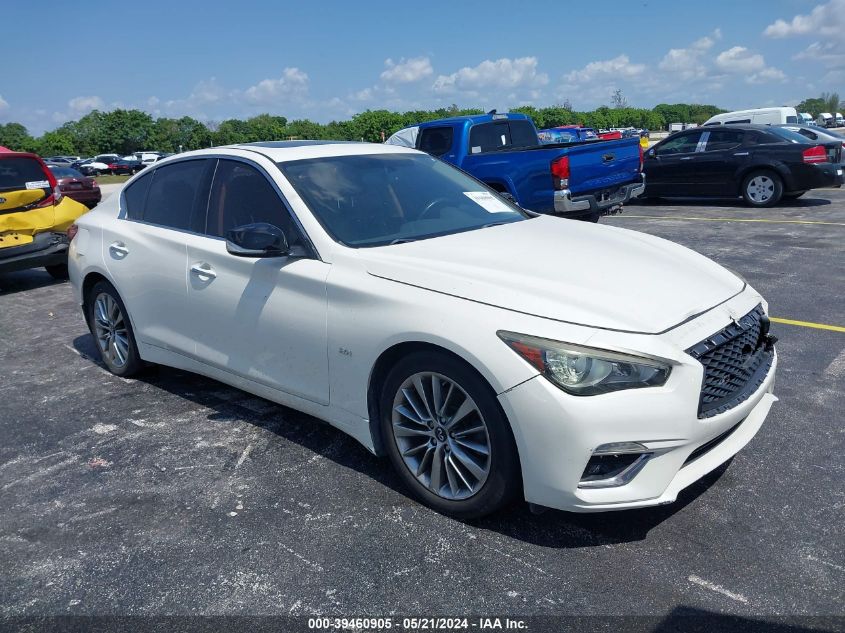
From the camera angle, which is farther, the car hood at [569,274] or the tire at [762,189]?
the tire at [762,189]

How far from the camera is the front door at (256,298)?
371 centimetres

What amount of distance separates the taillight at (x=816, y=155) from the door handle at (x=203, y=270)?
39.9ft

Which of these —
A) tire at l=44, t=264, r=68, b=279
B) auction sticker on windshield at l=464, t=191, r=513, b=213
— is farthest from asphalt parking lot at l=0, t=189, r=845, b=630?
tire at l=44, t=264, r=68, b=279

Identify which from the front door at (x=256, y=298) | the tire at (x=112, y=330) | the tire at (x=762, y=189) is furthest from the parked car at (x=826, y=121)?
the front door at (x=256, y=298)

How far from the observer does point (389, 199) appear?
4223 mm

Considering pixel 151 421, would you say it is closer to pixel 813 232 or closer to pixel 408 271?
pixel 408 271

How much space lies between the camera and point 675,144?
48.6 ft

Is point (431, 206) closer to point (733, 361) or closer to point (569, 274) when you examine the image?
point (569, 274)

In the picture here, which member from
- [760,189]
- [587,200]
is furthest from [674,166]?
[587,200]

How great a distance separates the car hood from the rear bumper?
688 centimetres

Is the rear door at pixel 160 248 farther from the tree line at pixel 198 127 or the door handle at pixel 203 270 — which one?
the tree line at pixel 198 127

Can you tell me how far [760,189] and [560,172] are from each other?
6.42 m

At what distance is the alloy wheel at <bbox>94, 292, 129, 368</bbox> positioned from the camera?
533 cm

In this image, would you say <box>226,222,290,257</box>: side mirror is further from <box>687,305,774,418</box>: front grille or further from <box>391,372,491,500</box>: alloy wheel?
<box>687,305,774,418</box>: front grille
